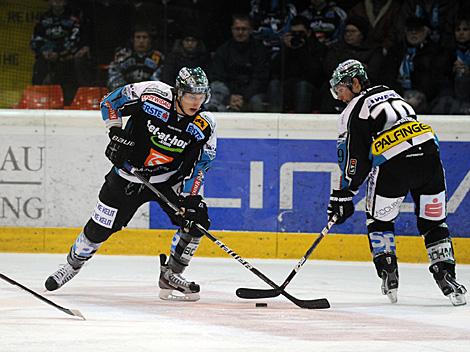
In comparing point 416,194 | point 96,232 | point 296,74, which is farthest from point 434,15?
point 96,232

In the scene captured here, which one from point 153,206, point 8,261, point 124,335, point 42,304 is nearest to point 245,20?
point 153,206

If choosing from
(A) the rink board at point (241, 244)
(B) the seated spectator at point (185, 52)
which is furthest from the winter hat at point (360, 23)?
(A) the rink board at point (241, 244)

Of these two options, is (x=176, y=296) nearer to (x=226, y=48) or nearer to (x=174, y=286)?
(x=174, y=286)

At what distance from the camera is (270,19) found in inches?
304

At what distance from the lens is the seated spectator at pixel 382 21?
25.3ft

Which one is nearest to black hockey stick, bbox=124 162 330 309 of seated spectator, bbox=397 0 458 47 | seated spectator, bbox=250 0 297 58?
seated spectator, bbox=250 0 297 58

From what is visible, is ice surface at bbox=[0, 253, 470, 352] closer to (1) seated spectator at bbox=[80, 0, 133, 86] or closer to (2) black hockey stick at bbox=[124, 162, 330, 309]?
(2) black hockey stick at bbox=[124, 162, 330, 309]

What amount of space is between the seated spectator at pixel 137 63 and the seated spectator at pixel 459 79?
2070mm

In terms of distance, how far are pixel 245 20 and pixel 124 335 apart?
154 inches

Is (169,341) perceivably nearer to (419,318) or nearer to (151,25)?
(419,318)

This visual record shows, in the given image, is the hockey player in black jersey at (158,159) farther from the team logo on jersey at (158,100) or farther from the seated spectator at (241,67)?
the seated spectator at (241,67)

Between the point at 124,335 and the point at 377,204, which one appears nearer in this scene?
the point at 124,335

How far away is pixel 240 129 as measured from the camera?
7.33 meters

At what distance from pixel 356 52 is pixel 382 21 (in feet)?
1.04
